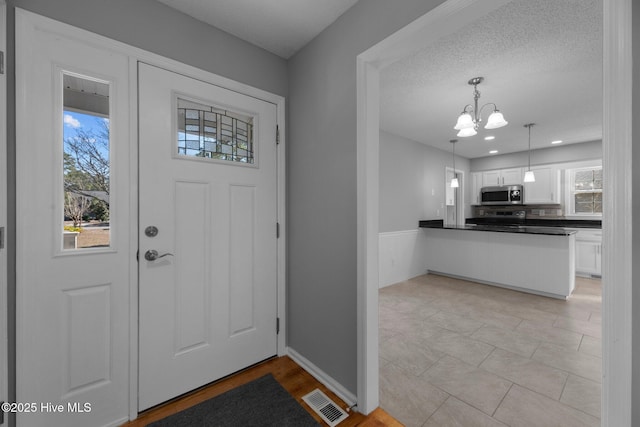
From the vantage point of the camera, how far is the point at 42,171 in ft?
4.24

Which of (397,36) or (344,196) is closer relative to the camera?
(397,36)

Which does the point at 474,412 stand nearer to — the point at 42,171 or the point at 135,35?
the point at 42,171

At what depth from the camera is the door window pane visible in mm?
1379

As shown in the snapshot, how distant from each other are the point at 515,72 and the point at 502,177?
438cm

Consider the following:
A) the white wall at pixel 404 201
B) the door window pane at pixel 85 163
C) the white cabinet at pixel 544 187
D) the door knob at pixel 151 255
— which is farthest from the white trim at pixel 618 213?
the white cabinet at pixel 544 187

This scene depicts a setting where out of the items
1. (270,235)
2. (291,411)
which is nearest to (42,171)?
(270,235)

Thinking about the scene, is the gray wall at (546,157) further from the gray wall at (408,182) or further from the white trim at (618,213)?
the white trim at (618,213)

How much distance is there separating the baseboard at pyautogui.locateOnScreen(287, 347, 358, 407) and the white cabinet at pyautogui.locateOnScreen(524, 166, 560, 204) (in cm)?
610

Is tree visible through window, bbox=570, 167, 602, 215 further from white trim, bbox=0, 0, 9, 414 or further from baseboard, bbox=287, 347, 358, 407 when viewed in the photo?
white trim, bbox=0, 0, 9, 414

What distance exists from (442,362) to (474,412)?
0.53 m

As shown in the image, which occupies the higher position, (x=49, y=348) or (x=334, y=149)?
(x=334, y=149)

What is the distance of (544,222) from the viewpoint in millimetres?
5664

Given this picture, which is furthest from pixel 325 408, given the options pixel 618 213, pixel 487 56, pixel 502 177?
pixel 502 177

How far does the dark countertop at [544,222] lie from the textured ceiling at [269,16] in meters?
6.16
